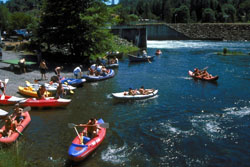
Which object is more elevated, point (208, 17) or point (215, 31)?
point (208, 17)

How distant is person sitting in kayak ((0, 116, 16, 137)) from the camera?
1179cm

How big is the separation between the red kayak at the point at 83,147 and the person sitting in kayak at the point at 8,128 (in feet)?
10.2

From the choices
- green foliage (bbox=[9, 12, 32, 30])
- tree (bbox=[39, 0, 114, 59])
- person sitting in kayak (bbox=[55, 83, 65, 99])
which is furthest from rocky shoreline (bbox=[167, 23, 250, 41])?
person sitting in kayak (bbox=[55, 83, 65, 99])

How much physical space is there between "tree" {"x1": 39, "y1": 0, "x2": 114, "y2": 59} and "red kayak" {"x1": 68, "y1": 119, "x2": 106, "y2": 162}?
1800 centimetres

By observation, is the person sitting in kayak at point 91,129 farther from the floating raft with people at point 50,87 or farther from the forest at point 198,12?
the forest at point 198,12

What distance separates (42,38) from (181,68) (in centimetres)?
1620

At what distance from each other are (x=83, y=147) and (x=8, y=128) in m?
3.86

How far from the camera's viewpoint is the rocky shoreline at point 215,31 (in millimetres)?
78950

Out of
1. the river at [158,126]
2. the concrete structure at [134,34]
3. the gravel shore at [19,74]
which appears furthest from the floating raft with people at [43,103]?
the concrete structure at [134,34]

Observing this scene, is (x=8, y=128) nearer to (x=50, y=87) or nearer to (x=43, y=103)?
(x=43, y=103)

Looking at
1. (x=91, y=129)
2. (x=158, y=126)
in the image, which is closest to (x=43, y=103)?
(x=91, y=129)

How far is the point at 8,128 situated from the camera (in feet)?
39.4

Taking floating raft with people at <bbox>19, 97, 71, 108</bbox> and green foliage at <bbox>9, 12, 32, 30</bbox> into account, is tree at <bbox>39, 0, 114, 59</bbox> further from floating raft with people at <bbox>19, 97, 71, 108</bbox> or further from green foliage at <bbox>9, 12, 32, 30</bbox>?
green foliage at <bbox>9, 12, 32, 30</bbox>

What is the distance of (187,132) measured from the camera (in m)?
13.2
